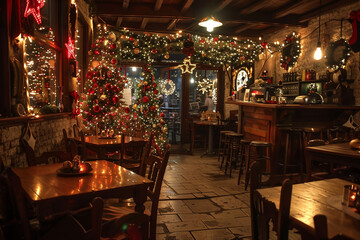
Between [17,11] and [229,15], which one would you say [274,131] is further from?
[17,11]

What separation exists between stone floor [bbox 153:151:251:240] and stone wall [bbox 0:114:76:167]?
1.71 m

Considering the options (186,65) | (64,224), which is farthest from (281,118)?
(64,224)

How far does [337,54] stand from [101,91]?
5313 millimetres

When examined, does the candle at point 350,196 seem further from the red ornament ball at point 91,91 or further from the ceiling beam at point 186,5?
the red ornament ball at point 91,91

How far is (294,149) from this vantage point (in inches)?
222

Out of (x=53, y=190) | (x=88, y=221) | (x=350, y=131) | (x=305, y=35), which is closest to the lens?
(x=53, y=190)

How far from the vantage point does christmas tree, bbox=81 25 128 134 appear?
6.79 m

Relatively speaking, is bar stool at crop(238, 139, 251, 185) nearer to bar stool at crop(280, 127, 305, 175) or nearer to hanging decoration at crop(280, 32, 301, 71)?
bar stool at crop(280, 127, 305, 175)

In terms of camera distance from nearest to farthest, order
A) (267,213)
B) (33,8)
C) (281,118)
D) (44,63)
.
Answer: (267,213)
(33,8)
(44,63)
(281,118)

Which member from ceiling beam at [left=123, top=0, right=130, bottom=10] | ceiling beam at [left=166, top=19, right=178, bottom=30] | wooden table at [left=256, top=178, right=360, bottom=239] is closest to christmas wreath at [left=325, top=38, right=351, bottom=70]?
ceiling beam at [left=166, top=19, right=178, bottom=30]

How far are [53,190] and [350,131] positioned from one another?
17.0 feet

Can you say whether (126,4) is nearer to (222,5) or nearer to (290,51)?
(222,5)

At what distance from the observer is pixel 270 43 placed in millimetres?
9023

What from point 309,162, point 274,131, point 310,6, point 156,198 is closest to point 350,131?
point 274,131
